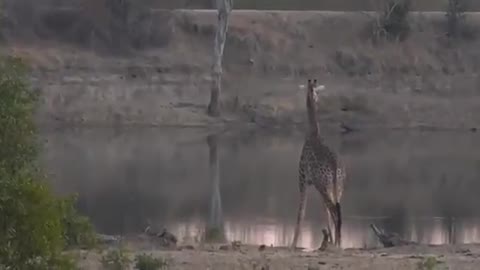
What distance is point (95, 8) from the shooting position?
4334cm

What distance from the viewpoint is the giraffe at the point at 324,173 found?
13125mm

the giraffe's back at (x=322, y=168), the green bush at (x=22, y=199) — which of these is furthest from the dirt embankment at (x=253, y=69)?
the green bush at (x=22, y=199)

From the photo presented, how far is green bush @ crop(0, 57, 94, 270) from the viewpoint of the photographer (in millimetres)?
7059

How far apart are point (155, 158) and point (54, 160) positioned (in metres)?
2.96

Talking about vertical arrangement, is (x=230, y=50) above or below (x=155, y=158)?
above

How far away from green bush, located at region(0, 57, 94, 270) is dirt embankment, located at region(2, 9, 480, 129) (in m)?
26.4

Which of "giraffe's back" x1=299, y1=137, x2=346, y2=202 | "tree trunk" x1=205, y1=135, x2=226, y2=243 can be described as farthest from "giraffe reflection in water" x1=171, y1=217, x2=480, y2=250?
"giraffe's back" x1=299, y1=137, x2=346, y2=202

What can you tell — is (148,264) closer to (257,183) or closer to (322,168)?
(322,168)

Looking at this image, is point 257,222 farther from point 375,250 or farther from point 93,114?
point 93,114

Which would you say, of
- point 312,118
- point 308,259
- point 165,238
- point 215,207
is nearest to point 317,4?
→ point 215,207

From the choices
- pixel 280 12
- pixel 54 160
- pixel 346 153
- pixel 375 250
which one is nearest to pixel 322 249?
pixel 375 250

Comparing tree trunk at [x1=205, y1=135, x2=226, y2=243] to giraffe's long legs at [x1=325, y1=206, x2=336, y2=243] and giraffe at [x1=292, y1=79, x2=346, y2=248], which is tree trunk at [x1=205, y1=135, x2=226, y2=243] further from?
giraffe at [x1=292, y1=79, x2=346, y2=248]

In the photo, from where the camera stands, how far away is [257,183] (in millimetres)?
23453

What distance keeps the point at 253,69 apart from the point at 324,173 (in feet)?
95.6
